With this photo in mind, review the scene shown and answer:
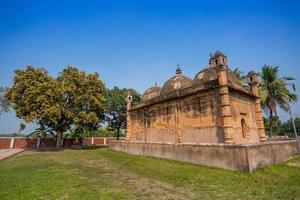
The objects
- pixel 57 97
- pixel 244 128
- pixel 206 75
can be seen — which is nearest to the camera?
pixel 244 128

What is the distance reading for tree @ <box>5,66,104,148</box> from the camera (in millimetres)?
18344

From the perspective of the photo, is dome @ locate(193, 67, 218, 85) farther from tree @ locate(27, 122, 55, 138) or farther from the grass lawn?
tree @ locate(27, 122, 55, 138)

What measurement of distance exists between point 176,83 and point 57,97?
13008 mm

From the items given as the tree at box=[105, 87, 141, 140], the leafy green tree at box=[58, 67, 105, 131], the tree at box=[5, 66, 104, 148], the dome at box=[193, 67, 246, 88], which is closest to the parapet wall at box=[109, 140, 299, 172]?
the dome at box=[193, 67, 246, 88]

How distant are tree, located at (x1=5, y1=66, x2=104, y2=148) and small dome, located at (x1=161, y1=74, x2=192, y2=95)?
8378mm

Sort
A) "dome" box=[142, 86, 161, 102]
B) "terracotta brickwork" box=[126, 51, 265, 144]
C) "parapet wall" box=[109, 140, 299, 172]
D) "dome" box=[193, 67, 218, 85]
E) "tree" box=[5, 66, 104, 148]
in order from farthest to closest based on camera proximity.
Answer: "dome" box=[142, 86, 161, 102] < "tree" box=[5, 66, 104, 148] < "dome" box=[193, 67, 218, 85] < "terracotta brickwork" box=[126, 51, 265, 144] < "parapet wall" box=[109, 140, 299, 172]

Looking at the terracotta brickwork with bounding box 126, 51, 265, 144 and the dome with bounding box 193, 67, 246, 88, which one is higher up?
the dome with bounding box 193, 67, 246, 88

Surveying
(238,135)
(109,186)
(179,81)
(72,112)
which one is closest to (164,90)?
(179,81)

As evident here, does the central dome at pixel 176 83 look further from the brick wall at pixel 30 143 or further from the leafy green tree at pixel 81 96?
the brick wall at pixel 30 143

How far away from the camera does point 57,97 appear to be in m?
19.5

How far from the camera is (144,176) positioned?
338 inches

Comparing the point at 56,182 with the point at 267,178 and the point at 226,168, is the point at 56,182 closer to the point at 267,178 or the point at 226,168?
the point at 226,168

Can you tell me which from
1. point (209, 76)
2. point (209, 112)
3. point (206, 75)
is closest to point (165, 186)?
point (209, 112)

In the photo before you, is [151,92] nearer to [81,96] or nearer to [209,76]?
[81,96]
